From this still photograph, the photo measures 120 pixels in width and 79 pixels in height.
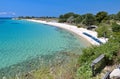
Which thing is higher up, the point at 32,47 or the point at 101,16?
the point at 101,16

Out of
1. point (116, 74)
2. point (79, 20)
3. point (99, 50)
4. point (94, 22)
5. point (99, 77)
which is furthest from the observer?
point (79, 20)

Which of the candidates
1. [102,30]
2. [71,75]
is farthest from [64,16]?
[71,75]

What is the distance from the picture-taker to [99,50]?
11.7 meters

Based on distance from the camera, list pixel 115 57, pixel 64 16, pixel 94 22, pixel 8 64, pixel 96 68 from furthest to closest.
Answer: pixel 64 16, pixel 94 22, pixel 8 64, pixel 115 57, pixel 96 68

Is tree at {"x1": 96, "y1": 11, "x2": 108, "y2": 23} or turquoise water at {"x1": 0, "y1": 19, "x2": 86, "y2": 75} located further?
tree at {"x1": 96, "y1": 11, "x2": 108, "y2": 23}

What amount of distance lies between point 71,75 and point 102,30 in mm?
19484

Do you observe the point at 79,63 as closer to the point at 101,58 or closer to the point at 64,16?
the point at 101,58

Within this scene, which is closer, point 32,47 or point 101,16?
point 32,47

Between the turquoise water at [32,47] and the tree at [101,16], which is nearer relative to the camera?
the turquoise water at [32,47]

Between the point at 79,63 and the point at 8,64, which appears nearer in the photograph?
the point at 79,63

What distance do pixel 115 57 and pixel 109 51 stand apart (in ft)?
1.37

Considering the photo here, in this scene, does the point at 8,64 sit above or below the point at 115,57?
below

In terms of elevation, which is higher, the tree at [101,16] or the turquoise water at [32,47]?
the tree at [101,16]

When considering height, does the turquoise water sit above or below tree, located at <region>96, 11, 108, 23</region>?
below
